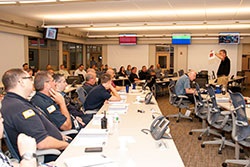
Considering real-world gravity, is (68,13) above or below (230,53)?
above

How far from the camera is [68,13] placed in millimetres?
9078

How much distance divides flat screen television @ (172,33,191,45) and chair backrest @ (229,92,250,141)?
11692 millimetres

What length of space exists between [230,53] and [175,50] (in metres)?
3.12

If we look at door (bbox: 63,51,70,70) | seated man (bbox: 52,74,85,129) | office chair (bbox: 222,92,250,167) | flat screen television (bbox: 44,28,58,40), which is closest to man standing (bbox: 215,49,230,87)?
office chair (bbox: 222,92,250,167)

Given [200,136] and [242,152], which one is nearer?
[242,152]

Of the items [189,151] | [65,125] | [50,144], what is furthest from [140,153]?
[189,151]

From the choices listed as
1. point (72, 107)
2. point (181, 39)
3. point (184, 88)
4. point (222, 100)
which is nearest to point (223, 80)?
point (184, 88)

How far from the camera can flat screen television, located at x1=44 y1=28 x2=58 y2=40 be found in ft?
37.9

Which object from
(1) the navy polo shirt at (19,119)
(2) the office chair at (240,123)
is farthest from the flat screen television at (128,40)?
(1) the navy polo shirt at (19,119)

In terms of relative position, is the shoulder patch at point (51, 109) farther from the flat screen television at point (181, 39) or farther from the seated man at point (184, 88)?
the flat screen television at point (181, 39)

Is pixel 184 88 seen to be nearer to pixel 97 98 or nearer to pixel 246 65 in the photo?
pixel 97 98

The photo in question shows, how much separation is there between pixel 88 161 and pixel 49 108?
1.34 metres

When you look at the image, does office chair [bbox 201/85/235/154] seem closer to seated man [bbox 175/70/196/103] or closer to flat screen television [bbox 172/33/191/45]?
seated man [bbox 175/70/196/103]

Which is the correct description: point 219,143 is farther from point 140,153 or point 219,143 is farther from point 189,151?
point 140,153
